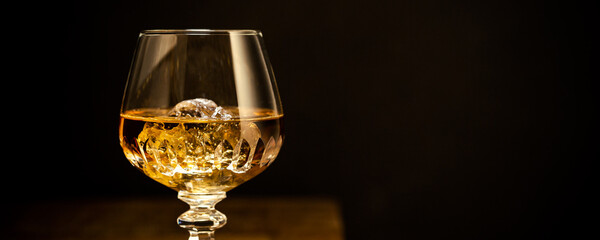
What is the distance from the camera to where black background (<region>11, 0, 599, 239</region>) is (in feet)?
7.95

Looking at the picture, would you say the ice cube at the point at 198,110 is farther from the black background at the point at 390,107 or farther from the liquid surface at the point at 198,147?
the black background at the point at 390,107

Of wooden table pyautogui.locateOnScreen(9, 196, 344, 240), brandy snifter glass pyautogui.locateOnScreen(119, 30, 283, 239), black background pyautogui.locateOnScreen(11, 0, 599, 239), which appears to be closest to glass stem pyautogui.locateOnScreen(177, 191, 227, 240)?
brandy snifter glass pyautogui.locateOnScreen(119, 30, 283, 239)

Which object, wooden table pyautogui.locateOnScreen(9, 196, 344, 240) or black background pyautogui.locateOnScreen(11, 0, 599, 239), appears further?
black background pyautogui.locateOnScreen(11, 0, 599, 239)

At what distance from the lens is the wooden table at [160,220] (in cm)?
148

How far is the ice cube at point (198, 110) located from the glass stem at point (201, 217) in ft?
0.28

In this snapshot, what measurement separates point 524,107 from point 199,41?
1936 mm

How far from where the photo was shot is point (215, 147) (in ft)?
2.62

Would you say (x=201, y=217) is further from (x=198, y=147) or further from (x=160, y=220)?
(x=160, y=220)

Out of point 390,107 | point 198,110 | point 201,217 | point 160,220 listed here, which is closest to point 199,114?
point 198,110

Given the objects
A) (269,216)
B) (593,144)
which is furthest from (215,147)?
(593,144)

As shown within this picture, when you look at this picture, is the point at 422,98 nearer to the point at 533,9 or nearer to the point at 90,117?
the point at 533,9

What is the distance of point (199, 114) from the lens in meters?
0.82

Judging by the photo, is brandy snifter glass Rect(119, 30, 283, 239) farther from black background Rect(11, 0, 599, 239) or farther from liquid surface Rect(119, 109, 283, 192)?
black background Rect(11, 0, 599, 239)

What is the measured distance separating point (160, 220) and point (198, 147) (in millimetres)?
880
